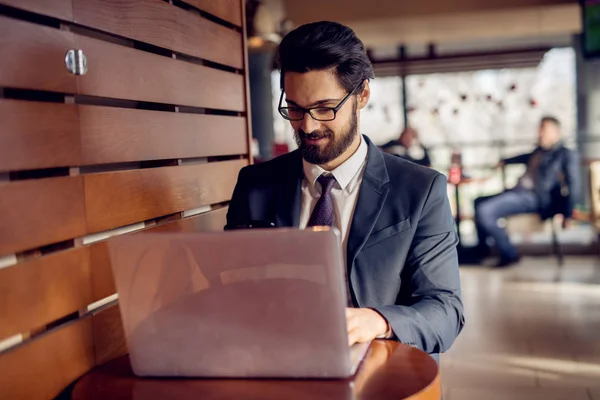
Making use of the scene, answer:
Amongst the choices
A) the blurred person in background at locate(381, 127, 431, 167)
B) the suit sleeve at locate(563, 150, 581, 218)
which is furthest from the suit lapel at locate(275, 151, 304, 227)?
the blurred person in background at locate(381, 127, 431, 167)

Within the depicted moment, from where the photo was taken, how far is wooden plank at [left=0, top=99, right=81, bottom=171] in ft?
4.46

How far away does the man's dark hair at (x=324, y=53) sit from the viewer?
1873 mm

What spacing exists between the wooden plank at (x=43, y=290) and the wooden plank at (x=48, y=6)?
20.0 inches

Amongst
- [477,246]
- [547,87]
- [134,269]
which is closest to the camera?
[134,269]

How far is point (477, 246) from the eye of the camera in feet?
24.9

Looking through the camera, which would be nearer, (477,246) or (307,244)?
(307,244)

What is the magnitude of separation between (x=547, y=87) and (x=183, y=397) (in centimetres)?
955

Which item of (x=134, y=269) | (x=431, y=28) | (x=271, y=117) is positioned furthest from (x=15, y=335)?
(x=271, y=117)

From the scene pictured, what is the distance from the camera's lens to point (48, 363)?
1487 millimetres

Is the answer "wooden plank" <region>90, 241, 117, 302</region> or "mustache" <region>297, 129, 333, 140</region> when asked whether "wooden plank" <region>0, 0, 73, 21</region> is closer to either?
"wooden plank" <region>90, 241, 117, 302</region>

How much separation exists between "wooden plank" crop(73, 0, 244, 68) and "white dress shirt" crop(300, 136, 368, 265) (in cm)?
54

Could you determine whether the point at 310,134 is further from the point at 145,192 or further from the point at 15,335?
the point at 15,335

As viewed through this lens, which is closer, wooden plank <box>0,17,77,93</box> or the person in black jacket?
wooden plank <box>0,17,77,93</box>

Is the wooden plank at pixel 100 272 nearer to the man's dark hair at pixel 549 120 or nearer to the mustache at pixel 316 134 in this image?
the mustache at pixel 316 134
